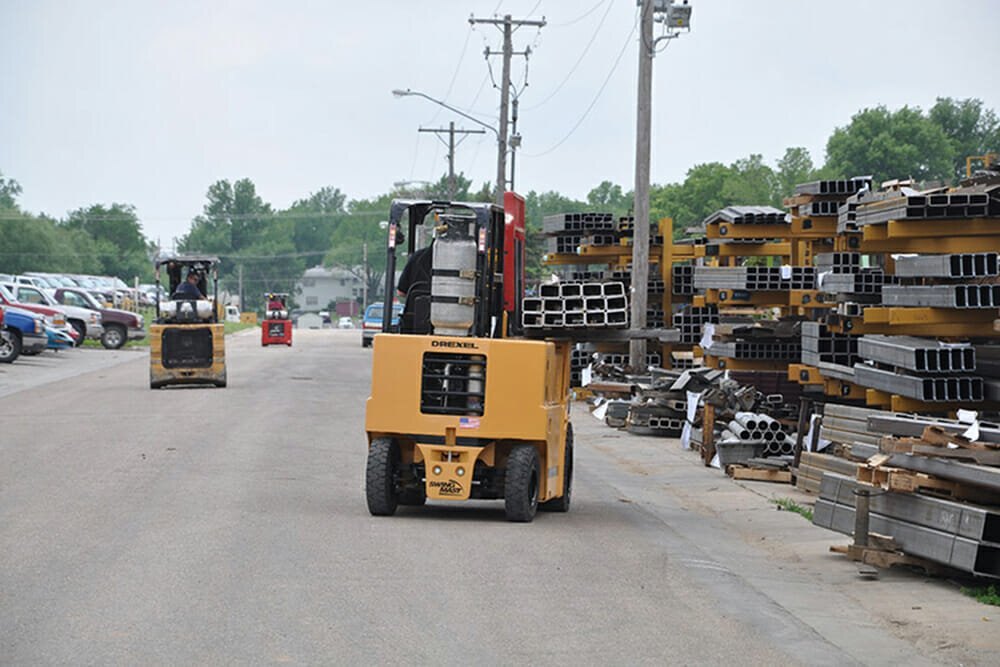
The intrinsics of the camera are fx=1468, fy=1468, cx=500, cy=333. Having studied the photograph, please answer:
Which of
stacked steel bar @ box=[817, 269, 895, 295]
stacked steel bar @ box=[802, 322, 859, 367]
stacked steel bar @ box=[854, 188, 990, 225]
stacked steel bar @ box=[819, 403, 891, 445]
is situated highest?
stacked steel bar @ box=[854, 188, 990, 225]

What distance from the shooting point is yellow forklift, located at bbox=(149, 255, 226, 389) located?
99.3 ft

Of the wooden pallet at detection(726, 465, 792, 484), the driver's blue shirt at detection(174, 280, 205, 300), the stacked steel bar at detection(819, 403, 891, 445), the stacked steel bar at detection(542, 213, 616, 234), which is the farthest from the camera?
the stacked steel bar at detection(542, 213, 616, 234)

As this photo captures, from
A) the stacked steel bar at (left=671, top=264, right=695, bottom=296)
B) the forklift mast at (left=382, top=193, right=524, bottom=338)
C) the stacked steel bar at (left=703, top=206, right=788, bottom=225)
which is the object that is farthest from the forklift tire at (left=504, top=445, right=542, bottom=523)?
the stacked steel bar at (left=671, top=264, right=695, bottom=296)

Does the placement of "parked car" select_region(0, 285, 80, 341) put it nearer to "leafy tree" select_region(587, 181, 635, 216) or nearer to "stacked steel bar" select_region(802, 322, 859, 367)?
"stacked steel bar" select_region(802, 322, 859, 367)

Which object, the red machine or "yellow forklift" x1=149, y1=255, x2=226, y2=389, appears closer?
"yellow forklift" x1=149, y1=255, x2=226, y2=389

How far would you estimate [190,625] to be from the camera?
8.42 metres

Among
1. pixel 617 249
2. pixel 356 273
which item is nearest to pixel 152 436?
pixel 617 249

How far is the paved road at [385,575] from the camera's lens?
822cm

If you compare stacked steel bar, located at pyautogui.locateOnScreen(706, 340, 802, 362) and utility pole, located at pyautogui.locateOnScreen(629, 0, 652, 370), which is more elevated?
utility pole, located at pyautogui.locateOnScreen(629, 0, 652, 370)

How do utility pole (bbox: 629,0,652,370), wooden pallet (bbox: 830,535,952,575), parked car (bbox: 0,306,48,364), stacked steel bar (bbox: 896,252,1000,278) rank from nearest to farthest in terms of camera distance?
wooden pallet (bbox: 830,535,952,575) → stacked steel bar (bbox: 896,252,1000,278) → utility pole (bbox: 629,0,652,370) → parked car (bbox: 0,306,48,364)

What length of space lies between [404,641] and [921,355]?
27.1 feet

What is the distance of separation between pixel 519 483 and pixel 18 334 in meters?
29.2

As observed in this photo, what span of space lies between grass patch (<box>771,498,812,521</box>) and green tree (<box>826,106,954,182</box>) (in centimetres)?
9263

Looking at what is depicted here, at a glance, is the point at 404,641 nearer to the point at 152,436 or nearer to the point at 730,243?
the point at 152,436
